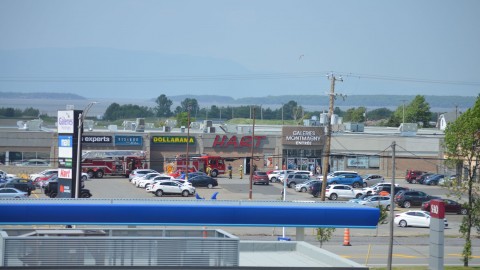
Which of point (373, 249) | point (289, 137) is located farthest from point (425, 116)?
point (373, 249)

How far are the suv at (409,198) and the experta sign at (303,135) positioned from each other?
76.1ft

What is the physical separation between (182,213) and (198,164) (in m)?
53.2

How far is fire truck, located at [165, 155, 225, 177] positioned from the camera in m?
76.6

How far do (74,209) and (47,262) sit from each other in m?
4.38

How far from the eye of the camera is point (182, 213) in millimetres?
23766

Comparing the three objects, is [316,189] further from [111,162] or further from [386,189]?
[111,162]

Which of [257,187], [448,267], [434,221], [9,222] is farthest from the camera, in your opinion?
[257,187]

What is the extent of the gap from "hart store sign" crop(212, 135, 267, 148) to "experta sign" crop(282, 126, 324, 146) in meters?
2.49

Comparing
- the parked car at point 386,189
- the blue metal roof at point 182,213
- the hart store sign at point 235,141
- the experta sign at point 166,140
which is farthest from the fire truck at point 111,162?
the blue metal roof at point 182,213

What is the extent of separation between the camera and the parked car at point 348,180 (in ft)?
229

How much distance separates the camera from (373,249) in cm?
3912

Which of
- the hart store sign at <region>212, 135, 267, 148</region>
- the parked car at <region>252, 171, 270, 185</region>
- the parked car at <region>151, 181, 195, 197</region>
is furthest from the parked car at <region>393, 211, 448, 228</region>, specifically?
the hart store sign at <region>212, 135, 267, 148</region>

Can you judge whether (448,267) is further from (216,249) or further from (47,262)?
(47,262)

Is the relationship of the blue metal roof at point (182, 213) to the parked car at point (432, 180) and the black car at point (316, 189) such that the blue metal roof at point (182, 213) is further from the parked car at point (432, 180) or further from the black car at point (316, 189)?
the parked car at point (432, 180)
